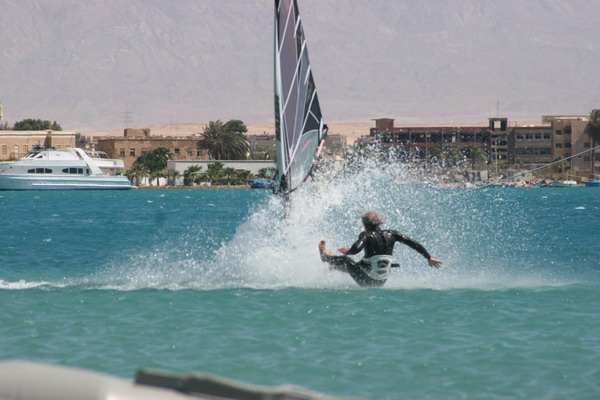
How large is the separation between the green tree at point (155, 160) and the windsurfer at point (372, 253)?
14077 cm

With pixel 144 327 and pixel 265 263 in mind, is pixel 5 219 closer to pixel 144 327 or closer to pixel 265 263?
pixel 265 263

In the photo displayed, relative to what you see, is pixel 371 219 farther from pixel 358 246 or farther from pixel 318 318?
pixel 318 318

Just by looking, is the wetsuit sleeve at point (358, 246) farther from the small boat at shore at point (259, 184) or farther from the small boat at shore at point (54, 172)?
the small boat at shore at point (259, 184)

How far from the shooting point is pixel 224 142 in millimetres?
151875

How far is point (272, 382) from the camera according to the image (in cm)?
1062

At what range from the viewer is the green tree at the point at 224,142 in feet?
496

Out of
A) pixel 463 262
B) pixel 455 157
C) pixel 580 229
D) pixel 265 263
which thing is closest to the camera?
pixel 265 263

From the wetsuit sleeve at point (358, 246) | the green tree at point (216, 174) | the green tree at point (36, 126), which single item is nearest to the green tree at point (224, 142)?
the green tree at point (216, 174)

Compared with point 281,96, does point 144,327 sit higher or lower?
lower

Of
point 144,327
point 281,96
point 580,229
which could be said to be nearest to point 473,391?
point 144,327

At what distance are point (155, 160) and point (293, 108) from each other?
456 feet

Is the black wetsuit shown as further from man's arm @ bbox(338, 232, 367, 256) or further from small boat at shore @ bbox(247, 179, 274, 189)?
small boat at shore @ bbox(247, 179, 274, 189)

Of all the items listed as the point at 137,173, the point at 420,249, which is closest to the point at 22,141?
the point at 137,173

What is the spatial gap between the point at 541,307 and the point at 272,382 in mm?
6871
